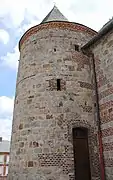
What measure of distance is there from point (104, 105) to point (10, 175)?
423 centimetres

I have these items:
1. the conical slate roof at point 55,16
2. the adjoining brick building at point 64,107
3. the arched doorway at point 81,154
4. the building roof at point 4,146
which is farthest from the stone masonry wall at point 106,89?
the building roof at point 4,146

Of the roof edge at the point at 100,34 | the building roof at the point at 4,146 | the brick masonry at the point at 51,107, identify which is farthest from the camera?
the building roof at the point at 4,146

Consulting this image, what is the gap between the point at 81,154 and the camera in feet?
22.8

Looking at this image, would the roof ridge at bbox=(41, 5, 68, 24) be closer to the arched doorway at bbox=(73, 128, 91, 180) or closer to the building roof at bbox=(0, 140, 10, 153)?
the arched doorway at bbox=(73, 128, 91, 180)

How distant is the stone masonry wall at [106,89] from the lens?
661 cm

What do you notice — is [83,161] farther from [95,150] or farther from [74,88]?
[74,88]

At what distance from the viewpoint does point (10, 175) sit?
7297 millimetres

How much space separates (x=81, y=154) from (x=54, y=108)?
1.83m

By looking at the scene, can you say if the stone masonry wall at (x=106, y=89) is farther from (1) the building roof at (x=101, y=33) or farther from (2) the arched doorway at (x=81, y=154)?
(2) the arched doorway at (x=81, y=154)

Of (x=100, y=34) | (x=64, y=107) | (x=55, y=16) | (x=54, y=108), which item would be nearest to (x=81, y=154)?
(x=64, y=107)

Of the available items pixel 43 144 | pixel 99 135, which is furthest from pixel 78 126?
pixel 43 144

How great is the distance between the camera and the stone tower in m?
6.57

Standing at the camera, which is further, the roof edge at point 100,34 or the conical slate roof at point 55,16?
the conical slate roof at point 55,16

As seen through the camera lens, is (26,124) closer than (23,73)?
Yes
